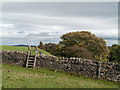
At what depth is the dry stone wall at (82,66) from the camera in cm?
1777

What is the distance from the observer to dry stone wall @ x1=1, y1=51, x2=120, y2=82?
1777 centimetres

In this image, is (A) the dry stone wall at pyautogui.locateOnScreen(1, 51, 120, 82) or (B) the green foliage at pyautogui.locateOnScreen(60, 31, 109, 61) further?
(B) the green foliage at pyautogui.locateOnScreen(60, 31, 109, 61)

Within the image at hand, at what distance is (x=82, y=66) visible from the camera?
60.3 ft

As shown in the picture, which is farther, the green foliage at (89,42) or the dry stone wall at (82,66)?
the green foliage at (89,42)

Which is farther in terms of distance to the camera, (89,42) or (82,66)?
(89,42)

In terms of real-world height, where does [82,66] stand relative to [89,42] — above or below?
below

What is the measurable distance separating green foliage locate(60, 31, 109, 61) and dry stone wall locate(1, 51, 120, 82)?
2467 cm

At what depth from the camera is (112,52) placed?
177 feet

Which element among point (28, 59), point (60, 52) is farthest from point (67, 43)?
point (28, 59)

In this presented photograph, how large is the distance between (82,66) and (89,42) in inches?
1076

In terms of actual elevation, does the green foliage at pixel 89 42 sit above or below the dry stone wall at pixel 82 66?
above

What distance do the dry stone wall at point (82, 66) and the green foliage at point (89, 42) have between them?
2467 cm

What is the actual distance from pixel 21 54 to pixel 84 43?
26.3 meters

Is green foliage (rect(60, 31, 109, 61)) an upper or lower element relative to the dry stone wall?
upper
